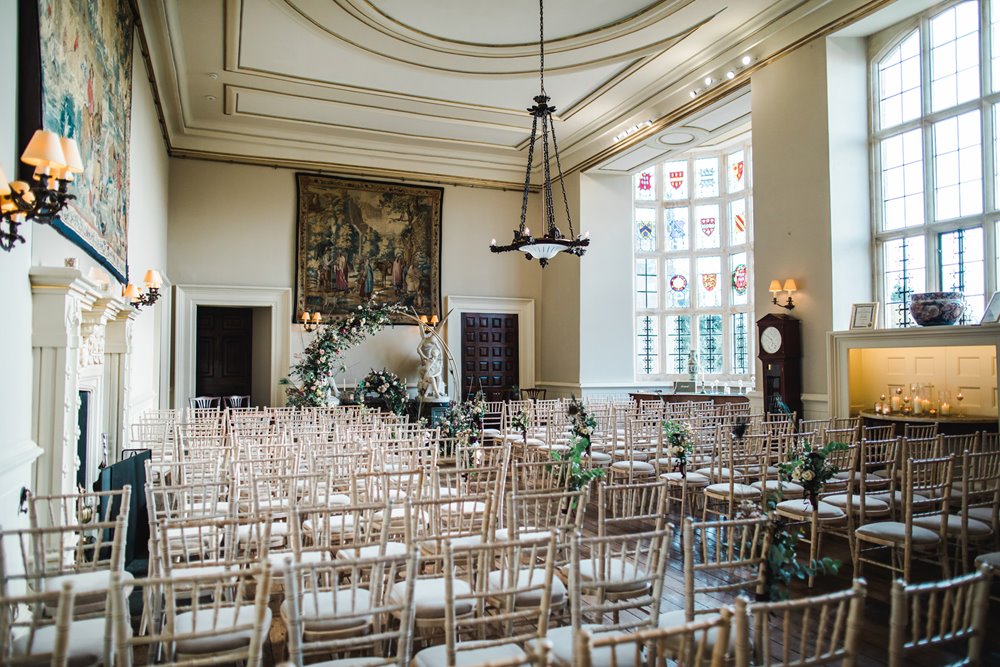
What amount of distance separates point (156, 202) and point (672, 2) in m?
8.13

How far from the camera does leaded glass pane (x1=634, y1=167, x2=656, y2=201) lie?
15164 mm

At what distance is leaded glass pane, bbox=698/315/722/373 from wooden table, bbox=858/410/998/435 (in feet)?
21.0

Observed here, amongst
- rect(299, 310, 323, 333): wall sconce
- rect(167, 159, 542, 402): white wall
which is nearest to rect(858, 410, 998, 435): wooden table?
rect(167, 159, 542, 402): white wall

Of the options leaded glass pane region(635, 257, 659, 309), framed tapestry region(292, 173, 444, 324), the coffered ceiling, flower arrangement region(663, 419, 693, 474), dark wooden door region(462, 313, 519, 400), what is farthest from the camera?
leaded glass pane region(635, 257, 659, 309)

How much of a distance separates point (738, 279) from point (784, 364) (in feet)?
18.2

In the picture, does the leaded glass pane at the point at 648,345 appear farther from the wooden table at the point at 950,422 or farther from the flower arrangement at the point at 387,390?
the wooden table at the point at 950,422

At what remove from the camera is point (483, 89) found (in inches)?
457

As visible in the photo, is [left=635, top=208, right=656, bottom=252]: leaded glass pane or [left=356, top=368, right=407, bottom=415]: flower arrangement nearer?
[left=356, top=368, right=407, bottom=415]: flower arrangement

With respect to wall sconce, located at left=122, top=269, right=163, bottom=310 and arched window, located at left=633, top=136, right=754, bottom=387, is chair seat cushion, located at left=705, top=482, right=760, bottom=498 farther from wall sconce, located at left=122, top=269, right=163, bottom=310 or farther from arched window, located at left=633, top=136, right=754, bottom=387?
arched window, located at left=633, top=136, right=754, bottom=387

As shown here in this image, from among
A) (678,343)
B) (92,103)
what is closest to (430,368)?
(678,343)

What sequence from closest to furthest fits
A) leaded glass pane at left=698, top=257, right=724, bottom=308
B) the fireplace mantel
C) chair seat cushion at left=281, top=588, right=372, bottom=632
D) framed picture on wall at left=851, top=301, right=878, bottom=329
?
1. chair seat cushion at left=281, top=588, right=372, bottom=632
2. the fireplace mantel
3. framed picture on wall at left=851, top=301, right=878, bottom=329
4. leaded glass pane at left=698, top=257, right=724, bottom=308

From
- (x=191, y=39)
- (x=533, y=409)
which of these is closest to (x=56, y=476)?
(x=533, y=409)

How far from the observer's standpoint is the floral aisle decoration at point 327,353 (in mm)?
11828

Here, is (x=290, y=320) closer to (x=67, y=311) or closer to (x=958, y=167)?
(x=67, y=311)
